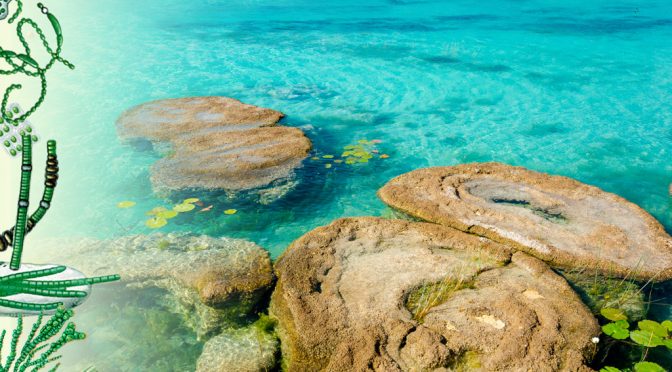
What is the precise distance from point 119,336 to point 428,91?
703 centimetres

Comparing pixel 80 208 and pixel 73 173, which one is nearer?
pixel 80 208

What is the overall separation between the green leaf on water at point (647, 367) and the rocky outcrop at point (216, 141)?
355 cm

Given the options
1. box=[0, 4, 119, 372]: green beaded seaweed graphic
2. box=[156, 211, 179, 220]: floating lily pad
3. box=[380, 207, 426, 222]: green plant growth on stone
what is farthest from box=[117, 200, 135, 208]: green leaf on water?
box=[0, 4, 119, 372]: green beaded seaweed graphic

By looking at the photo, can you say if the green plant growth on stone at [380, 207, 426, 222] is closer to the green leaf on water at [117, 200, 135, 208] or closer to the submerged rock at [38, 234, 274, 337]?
the submerged rock at [38, 234, 274, 337]

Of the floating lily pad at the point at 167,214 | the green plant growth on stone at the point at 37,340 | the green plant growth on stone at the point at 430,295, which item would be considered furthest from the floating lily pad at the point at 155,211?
the green plant growth on stone at the point at 37,340

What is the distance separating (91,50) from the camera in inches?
434

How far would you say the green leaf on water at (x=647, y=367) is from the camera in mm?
2906

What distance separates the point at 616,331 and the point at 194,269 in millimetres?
2944

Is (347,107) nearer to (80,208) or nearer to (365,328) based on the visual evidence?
(80,208)

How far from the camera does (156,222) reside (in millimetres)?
4672

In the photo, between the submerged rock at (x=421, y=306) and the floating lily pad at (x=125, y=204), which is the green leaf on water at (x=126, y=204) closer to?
the floating lily pad at (x=125, y=204)

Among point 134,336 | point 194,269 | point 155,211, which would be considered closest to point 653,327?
point 194,269

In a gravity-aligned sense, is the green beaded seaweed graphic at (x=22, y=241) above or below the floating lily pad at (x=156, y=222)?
above

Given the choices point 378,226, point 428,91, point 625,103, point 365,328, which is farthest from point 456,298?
point 625,103
